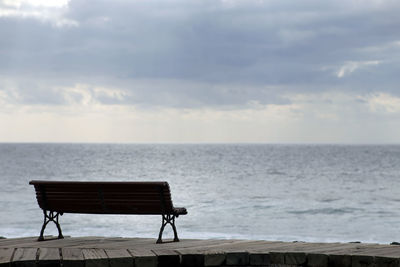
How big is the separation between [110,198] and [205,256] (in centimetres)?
218

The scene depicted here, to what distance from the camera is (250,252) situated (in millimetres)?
7332

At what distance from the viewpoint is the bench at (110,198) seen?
8680 millimetres

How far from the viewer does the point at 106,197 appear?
8945 millimetres

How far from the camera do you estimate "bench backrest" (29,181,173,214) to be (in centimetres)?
869

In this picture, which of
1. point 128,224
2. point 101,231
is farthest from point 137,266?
point 128,224

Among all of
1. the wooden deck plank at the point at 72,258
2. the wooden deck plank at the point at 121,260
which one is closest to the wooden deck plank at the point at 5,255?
the wooden deck plank at the point at 72,258

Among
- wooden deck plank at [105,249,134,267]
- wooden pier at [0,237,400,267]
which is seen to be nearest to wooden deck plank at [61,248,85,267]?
wooden pier at [0,237,400,267]

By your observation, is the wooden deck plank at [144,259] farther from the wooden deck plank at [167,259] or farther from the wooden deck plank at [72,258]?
the wooden deck plank at [72,258]

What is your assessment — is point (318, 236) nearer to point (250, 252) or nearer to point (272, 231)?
point (272, 231)

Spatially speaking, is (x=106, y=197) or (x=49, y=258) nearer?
(x=49, y=258)

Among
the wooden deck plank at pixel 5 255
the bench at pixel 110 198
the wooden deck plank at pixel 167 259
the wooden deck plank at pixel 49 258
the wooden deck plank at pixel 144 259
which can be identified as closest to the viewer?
the wooden deck plank at pixel 5 255

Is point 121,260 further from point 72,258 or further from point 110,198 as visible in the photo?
point 110,198

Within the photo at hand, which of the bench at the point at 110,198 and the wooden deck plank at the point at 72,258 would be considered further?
the bench at the point at 110,198

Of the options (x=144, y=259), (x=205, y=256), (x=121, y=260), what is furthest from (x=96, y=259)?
(x=205, y=256)
